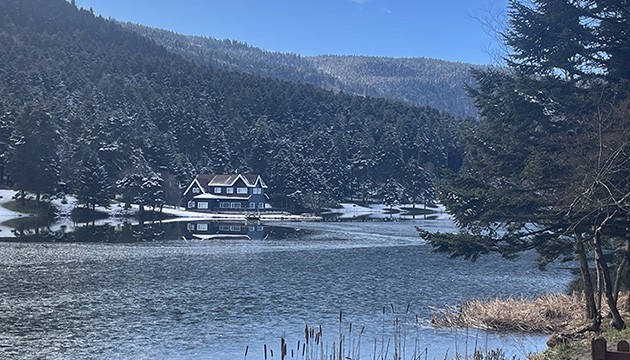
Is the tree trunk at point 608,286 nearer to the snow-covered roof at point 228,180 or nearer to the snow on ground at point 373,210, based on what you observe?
Result: the snow on ground at point 373,210

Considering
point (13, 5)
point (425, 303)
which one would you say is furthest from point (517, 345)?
point (13, 5)

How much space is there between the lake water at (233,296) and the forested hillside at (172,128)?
29316 millimetres

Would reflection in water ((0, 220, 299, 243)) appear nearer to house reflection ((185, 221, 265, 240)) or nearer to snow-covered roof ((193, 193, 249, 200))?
house reflection ((185, 221, 265, 240))

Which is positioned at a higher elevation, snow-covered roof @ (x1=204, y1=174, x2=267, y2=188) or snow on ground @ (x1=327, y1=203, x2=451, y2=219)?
snow-covered roof @ (x1=204, y1=174, x2=267, y2=188)

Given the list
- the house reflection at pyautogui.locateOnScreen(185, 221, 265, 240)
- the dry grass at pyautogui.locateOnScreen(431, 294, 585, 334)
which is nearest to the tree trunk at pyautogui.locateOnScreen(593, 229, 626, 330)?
the dry grass at pyautogui.locateOnScreen(431, 294, 585, 334)

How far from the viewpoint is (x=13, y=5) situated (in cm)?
16575

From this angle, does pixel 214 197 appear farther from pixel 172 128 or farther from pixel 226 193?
pixel 172 128

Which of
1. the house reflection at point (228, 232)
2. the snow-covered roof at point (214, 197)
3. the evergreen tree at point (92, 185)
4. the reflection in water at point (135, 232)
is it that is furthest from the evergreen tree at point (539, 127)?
the snow-covered roof at point (214, 197)

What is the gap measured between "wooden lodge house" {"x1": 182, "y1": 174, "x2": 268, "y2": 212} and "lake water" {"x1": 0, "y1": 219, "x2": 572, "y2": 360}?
153ft

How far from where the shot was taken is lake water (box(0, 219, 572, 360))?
57.0 ft

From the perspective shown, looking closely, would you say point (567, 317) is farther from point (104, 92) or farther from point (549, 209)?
point (104, 92)

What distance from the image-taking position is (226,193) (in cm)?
9662

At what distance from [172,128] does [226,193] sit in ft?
77.3

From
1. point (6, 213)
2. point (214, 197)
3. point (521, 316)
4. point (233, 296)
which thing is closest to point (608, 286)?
point (521, 316)
